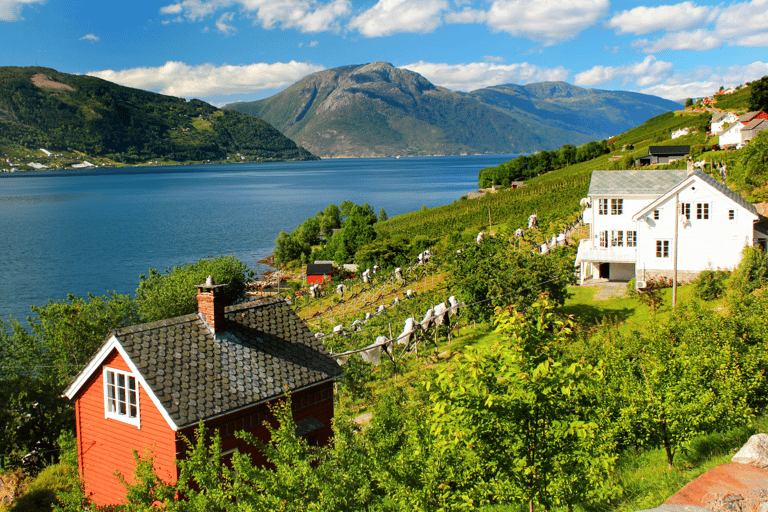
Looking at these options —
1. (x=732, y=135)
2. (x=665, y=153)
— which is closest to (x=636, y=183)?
(x=665, y=153)

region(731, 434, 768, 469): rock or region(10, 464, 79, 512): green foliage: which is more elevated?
region(731, 434, 768, 469): rock

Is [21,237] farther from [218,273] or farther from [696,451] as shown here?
[696,451]

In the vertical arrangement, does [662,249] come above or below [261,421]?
above

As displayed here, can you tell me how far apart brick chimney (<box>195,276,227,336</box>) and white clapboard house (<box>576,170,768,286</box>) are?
2702 cm

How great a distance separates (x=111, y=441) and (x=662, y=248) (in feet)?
114

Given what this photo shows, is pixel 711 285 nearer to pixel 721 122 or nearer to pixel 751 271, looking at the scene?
pixel 751 271

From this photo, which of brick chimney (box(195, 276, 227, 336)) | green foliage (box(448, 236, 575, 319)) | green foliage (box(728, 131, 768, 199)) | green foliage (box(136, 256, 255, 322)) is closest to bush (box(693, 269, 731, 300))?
green foliage (box(448, 236, 575, 319))

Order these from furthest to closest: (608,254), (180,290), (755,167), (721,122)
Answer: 1. (721,122)
2. (755,167)
3. (608,254)
4. (180,290)

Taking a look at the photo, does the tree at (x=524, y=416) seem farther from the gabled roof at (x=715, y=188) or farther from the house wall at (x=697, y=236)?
the house wall at (x=697, y=236)

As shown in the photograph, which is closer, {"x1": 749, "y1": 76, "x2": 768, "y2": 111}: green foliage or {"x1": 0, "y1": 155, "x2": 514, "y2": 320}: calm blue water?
{"x1": 0, "y1": 155, "x2": 514, "y2": 320}: calm blue water

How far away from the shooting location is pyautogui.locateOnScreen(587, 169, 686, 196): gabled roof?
42.2 metres

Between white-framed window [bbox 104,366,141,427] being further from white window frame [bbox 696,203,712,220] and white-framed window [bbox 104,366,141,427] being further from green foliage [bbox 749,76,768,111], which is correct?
green foliage [bbox 749,76,768,111]

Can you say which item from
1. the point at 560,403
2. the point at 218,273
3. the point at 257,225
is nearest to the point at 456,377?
the point at 560,403

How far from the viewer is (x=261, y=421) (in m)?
17.7
